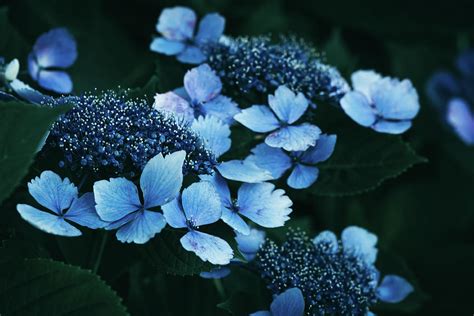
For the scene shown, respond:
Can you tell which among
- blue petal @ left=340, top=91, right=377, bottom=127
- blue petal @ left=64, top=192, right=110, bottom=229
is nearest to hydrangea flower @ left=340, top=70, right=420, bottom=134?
blue petal @ left=340, top=91, right=377, bottom=127

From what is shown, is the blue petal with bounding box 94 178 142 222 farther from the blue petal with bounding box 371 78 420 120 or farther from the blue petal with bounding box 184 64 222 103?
the blue petal with bounding box 371 78 420 120

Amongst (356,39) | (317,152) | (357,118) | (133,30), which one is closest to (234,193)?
(317,152)

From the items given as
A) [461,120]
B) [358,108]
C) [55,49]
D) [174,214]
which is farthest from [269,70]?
[461,120]

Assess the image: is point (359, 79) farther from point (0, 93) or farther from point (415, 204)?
point (415, 204)

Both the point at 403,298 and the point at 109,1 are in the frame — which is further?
the point at 109,1

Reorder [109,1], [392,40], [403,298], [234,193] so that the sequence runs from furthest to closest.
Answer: [392,40], [109,1], [403,298], [234,193]

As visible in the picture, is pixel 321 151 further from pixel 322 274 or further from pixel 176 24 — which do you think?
pixel 176 24
